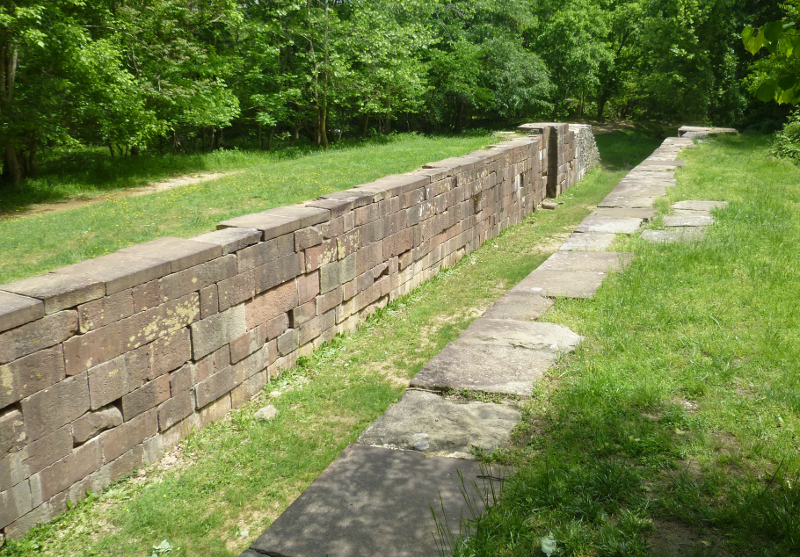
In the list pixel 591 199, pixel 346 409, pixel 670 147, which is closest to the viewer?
pixel 346 409

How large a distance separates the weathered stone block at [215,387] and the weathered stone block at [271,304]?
0.55m

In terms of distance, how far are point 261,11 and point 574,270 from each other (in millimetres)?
17777

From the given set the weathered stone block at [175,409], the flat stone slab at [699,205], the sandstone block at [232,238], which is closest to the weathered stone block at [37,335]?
the weathered stone block at [175,409]

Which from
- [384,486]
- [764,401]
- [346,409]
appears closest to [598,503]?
[384,486]

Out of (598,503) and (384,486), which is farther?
(384,486)

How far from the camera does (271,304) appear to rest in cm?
701

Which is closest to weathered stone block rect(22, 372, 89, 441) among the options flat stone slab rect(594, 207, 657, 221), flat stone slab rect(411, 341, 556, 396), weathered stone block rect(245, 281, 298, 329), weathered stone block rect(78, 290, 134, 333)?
weathered stone block rect(78, 290, 134, 333)

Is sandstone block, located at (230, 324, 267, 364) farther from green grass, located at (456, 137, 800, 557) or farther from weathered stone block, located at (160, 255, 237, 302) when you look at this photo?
green grass, located at (456, 137, 800, 557)

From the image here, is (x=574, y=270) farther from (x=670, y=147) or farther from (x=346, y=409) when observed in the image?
(x=670, y=147)

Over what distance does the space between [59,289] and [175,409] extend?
1.61 m

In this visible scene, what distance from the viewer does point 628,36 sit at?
31.2 m

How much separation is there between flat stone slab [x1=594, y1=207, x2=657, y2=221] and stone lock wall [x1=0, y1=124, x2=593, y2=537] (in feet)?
10.4

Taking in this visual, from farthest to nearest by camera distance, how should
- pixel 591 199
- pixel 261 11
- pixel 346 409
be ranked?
pixel 261 11
pixel 591 199
pixel 346 409

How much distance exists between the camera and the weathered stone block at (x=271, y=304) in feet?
22.0
